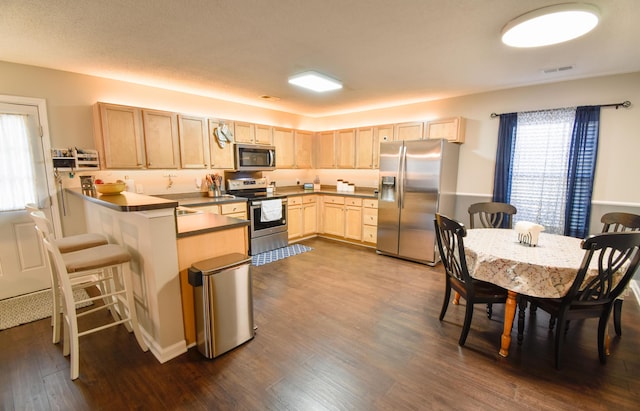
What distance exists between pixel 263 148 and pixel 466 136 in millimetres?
3384

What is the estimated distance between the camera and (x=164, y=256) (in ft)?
6.59

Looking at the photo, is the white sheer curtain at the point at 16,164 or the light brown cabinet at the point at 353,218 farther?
the light brown cabinet at the point at 353,218

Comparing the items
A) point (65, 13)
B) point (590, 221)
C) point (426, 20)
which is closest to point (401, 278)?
point (590, 221)

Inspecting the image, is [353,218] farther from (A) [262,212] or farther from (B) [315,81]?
(B) [315,81]

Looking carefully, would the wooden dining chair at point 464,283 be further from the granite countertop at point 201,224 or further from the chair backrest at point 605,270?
the granite countertop at point 201,224

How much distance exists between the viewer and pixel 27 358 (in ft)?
6.94

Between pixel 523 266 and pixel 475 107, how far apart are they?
309 cm

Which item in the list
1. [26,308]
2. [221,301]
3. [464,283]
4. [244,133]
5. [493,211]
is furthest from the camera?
[244,133]

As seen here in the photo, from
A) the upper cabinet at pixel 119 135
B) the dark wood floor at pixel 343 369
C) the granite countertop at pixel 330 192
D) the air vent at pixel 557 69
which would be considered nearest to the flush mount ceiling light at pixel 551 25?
the air vent at pixel 557 69

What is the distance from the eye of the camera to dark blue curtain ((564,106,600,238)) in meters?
3.35

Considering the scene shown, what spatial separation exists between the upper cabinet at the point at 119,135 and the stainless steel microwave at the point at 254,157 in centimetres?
140

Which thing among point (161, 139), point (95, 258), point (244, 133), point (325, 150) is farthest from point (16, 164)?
point (325, 150)

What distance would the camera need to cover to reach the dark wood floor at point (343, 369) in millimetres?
1743

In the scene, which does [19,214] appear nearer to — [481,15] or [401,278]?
[401,278]
